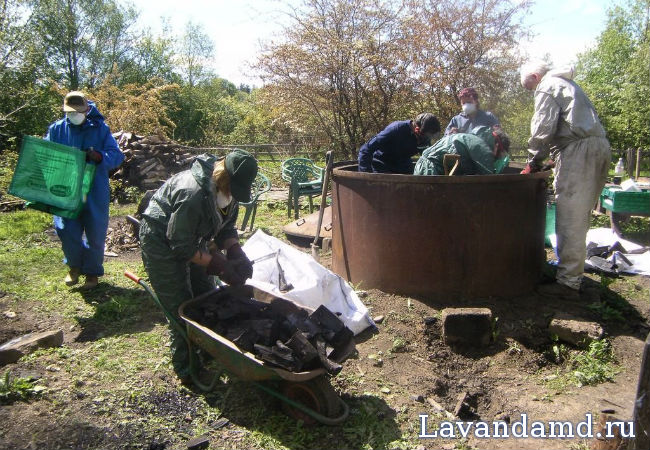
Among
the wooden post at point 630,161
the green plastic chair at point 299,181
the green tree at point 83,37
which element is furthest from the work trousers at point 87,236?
the green tree at point 83,37

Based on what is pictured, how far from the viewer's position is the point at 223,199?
3.18 metres

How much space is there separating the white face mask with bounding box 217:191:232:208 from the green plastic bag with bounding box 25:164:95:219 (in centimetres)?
243

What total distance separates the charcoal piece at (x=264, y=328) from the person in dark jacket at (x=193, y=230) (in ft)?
1.35

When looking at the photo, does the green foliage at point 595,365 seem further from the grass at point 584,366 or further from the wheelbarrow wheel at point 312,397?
the wheelbarrow wheel at point 312,397

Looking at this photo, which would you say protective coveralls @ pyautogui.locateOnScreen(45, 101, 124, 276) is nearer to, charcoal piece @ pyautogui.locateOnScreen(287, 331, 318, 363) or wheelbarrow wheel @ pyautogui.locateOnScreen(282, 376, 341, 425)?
wheelbarrow wheel @ pyautogui.locateOnScreen(282, 376, 341, 425)

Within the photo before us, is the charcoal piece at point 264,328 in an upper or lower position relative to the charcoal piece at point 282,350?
upper

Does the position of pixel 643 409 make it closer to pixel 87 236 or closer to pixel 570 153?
pixel 570 153

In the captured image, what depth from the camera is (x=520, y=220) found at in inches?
178

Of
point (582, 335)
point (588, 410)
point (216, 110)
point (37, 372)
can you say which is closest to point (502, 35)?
point (582, 335)

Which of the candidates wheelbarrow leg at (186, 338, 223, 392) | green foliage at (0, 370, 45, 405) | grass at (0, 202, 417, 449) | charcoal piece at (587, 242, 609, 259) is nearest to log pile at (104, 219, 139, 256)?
grass at (0, 202, 417, 449)

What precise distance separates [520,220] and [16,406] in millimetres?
4115

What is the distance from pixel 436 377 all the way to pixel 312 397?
1.05 metres

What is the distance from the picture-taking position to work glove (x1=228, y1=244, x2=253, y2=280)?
3.39 m

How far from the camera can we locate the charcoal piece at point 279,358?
8.85 feet
